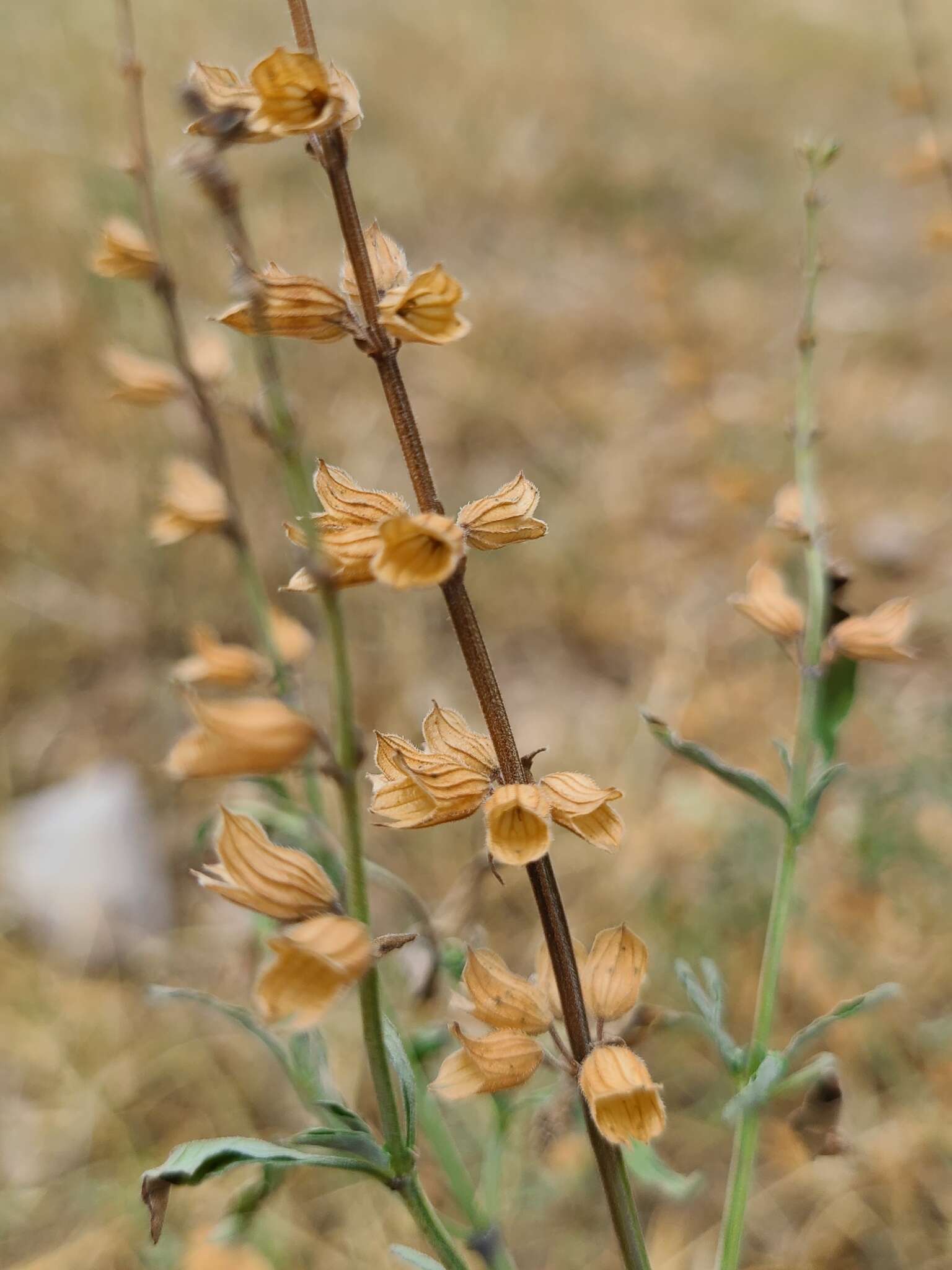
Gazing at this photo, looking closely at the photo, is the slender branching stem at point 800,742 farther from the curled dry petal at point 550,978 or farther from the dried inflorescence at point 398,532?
the dried inflorescence at point 398,532

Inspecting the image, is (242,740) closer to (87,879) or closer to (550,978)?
(550,978)

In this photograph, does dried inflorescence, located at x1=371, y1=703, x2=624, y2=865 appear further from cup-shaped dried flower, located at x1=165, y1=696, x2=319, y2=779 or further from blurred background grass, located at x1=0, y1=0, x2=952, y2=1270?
blurred background grass, located at x1=0, y1=0, x2=952, y2=1270

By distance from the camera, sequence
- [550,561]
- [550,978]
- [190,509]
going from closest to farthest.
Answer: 1. [550,978]
2. [190,509]
3. [550,561]

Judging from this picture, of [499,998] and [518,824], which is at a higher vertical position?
[518,824]

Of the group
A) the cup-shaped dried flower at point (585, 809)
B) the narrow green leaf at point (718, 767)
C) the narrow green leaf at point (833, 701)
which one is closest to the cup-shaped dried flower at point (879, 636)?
the narrow green leaf at point (833, 701)

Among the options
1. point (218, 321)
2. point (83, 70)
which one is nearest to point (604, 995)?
point (218, 321)

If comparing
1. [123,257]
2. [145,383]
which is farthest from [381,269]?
[145,383]

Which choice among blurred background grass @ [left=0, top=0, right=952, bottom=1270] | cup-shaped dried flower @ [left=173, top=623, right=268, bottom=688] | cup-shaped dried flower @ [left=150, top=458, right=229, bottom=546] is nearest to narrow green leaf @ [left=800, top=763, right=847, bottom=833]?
blurred background grass @ [left=0, top=0, right=952, bottom=1270]
